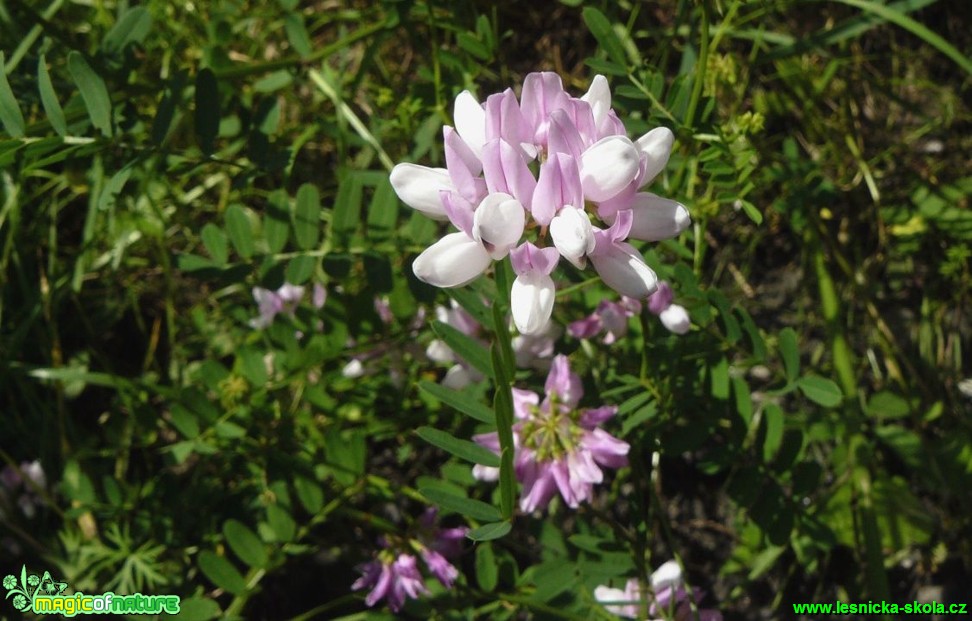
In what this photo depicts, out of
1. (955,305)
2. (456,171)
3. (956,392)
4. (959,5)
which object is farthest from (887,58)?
(456,171)

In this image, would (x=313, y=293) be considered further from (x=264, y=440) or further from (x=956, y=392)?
(x=956, y=392)

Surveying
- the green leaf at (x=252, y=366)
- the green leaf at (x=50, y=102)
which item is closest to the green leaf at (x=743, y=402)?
the green leaf at (x=252, y=366)

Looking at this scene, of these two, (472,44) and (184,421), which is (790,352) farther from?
(184,421)

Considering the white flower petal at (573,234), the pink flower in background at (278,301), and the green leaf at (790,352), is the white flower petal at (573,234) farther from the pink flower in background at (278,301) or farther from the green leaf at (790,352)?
the pink flower in background at (278,301)

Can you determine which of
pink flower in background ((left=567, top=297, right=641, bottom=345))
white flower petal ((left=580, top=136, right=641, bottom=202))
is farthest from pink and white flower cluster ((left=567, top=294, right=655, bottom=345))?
white flower petal ((left=580, top=136, right=641, bottom=202))

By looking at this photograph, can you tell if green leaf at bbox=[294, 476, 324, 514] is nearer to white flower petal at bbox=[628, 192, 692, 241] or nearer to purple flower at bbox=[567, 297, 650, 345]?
purple flower at bbox=[567, 297, 650, 345]

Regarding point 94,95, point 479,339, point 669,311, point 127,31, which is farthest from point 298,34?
point 669,311
